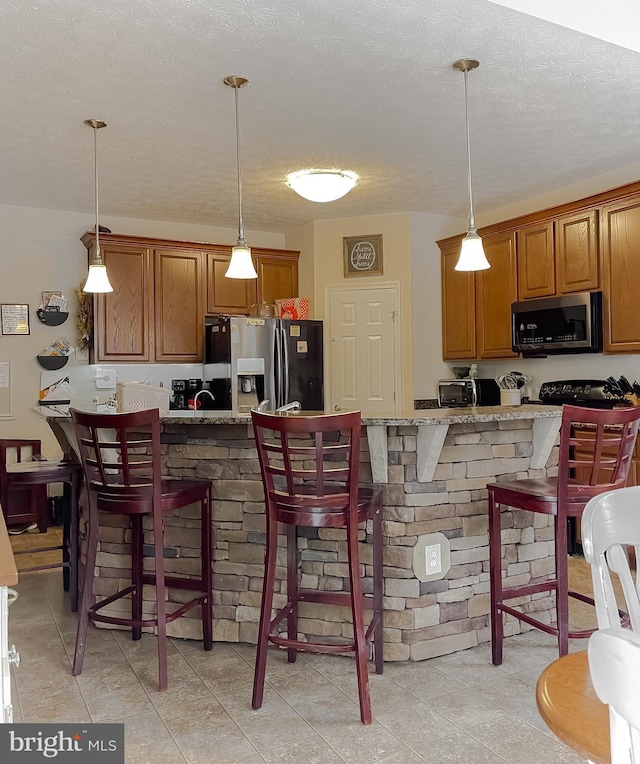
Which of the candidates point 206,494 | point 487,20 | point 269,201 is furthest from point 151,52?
point 269,201

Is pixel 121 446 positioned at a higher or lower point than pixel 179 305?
lower

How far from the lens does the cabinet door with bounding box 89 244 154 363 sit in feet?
16.8

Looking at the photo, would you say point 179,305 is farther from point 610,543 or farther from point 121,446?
point 610,543

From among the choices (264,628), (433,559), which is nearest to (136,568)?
(264,628)

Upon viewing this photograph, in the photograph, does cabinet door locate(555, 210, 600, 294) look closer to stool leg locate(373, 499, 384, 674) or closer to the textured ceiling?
the textured ceiling

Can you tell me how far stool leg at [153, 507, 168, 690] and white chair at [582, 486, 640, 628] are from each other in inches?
66.0

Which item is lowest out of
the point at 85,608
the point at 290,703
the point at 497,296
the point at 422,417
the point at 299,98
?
the point at 290,703

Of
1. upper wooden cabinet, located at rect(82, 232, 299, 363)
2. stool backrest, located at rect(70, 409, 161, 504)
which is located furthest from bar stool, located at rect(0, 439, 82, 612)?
upper wooden cabinet, located at rect(82, 232, 299, 363)

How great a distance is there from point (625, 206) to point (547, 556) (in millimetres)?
2399

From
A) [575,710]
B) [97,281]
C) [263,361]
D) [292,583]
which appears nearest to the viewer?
[575,710]

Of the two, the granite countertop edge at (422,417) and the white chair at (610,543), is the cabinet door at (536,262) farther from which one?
the white chair at (610,543)

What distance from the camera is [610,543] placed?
1071mm

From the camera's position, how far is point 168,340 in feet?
17.7

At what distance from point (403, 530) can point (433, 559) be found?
180mm
